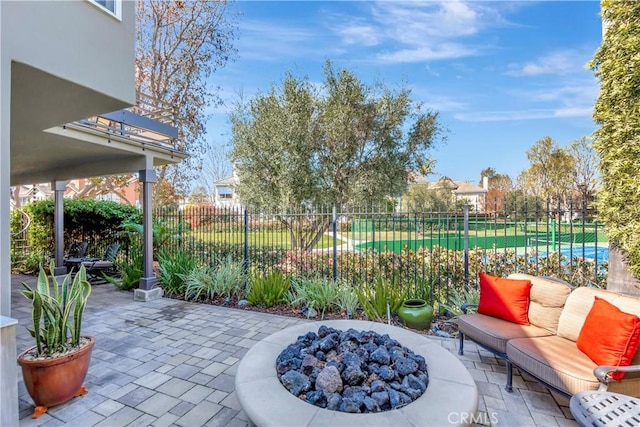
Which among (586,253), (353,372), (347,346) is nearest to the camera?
(353,372)

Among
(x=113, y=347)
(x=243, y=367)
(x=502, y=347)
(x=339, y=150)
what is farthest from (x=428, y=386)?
(x=339, y=150)

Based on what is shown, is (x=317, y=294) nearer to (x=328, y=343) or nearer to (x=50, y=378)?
(x=328, y=343)

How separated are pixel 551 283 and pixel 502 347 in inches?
37.5

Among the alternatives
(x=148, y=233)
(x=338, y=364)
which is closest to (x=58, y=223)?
(x=148, y=233)

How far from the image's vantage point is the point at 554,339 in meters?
2.89

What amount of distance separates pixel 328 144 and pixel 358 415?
26.8 ft

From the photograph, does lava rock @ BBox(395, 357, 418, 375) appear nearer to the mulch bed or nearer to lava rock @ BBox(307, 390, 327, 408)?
lava rock @ BBox(307, 390, 327, 408)

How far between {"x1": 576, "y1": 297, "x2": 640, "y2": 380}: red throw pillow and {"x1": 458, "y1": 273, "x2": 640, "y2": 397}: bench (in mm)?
69

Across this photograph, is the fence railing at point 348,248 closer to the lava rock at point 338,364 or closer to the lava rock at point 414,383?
the lava rock at point 414,383

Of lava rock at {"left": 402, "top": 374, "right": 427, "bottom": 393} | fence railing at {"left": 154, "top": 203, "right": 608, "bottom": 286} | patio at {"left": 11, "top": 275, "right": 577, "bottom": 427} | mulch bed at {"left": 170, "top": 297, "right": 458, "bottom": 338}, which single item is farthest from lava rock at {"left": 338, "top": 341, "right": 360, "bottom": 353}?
fence railing at {"left": 154, "top": 203, "right": 608, "bottom": 286}

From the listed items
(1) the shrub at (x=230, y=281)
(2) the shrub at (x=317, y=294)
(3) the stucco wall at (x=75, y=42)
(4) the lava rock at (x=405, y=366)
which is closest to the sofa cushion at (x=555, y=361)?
(4) the lava rock at (x=405, y=366)

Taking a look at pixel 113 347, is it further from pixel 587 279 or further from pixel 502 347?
pixel 587 279

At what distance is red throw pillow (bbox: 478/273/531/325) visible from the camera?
3.28 m

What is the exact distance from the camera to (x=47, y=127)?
4195 millimetres
